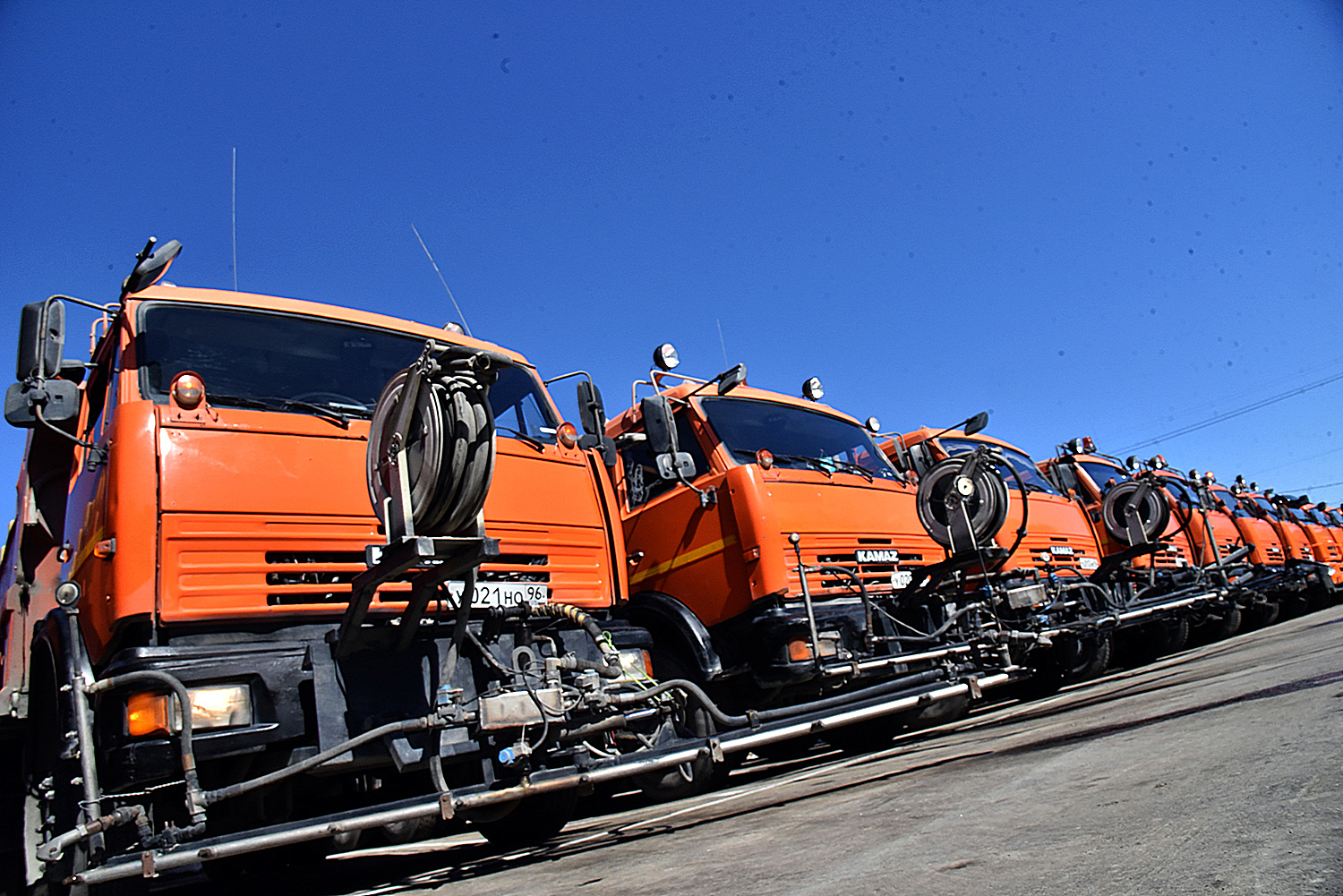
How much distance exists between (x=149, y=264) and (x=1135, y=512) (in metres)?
8.81

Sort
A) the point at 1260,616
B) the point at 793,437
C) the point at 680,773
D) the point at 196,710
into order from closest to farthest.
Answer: the point at 196,710, the point at 680,773, the point at 793,437, the point at 1260,616

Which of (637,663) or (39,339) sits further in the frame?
(637,663)

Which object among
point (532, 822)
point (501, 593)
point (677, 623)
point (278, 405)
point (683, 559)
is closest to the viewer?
point (501, 593)

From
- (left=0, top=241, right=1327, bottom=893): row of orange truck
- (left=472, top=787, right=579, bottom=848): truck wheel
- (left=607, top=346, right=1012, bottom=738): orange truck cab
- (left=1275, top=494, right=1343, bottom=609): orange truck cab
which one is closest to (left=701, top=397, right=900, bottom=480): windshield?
(left=607, top=346, right=1012, bottom=738): orange truck cab

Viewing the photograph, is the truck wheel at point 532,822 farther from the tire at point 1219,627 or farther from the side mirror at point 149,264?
the tire at point 1219,627

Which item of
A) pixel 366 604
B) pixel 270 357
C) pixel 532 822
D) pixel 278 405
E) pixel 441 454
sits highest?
pixel 270 357

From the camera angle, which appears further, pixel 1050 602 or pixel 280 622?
pixel 1050 602

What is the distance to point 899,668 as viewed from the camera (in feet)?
17.7

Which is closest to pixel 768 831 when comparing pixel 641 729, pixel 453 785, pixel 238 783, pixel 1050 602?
pixel 641 729

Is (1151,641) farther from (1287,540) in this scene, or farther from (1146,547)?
(1287,540)

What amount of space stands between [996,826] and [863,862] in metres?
0.45

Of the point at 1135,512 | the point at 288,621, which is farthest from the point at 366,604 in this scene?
the point at 1135,512

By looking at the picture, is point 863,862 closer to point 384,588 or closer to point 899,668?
point 384,588

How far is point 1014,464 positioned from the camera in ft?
31.7
